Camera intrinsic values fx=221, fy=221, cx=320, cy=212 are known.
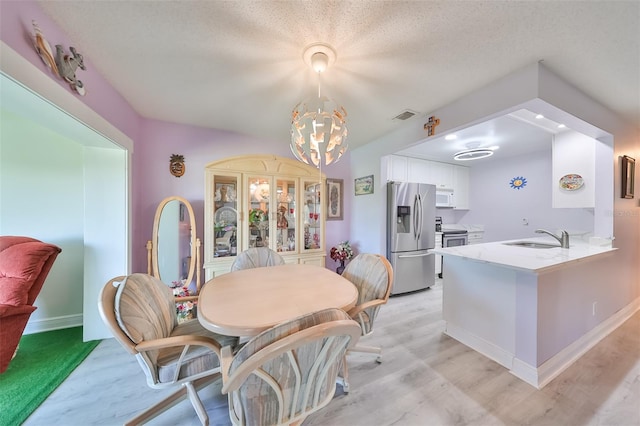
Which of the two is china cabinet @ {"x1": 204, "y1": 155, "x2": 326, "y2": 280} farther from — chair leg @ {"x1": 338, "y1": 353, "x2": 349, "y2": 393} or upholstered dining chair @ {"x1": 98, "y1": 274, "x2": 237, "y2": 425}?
chair leg @ {"x1": 338, "y1": 353, "x2": 349, "y2": 393}

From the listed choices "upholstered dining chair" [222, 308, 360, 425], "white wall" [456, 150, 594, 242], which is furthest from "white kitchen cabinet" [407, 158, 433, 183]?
"upholstered dining chair" [222, 308, 360, 425]

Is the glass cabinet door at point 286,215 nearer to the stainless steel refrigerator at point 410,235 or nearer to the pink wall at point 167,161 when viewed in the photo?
the pink wall at point 167,161

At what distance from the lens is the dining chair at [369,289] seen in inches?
59.3

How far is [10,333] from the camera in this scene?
1559mm

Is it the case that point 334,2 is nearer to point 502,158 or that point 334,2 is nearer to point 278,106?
point 278,106

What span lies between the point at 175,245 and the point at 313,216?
1.75m

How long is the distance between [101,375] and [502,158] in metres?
6.10

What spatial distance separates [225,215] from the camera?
8.85ft

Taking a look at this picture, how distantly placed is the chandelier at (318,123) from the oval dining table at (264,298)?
0.88 meters

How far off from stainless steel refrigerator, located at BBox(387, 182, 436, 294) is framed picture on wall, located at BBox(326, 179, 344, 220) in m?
0.79

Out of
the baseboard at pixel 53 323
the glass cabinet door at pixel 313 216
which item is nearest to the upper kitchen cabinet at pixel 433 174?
the glass cabinet door at pixel 313 216

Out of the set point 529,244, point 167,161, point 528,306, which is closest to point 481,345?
point 528,306

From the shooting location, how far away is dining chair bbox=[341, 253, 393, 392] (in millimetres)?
1507

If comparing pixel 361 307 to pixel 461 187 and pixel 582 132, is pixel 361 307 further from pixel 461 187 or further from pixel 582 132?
pixel 461 187
